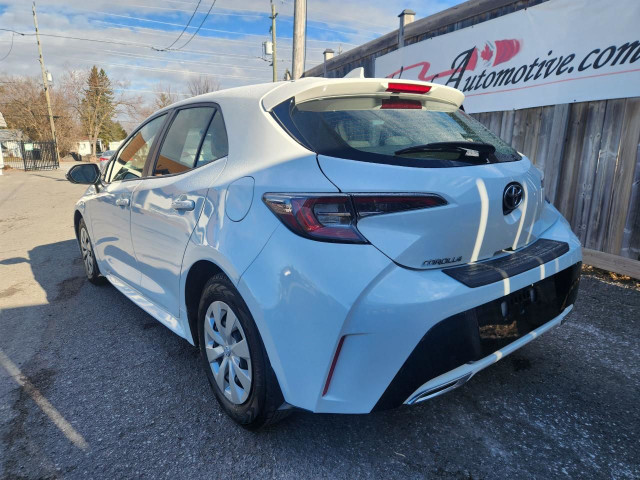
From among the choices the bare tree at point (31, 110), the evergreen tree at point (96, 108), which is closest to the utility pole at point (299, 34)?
the bare tree at point (31, 110)

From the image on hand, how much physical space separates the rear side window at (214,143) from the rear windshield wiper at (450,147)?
941 millimetres

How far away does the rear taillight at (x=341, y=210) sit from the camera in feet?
5.45

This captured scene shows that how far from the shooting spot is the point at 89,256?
443cm

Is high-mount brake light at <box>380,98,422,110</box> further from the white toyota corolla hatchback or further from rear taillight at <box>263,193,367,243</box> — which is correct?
rear taillight at <box>263,193,367,243</box>

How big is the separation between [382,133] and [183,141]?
53.3 inches

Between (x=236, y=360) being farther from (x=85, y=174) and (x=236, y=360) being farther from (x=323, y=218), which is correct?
(x=85, y=174)

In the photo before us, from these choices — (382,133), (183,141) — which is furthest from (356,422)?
(183,141)

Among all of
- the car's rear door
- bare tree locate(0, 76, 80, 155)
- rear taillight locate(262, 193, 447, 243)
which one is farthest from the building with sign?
bare tree locate(0, 76, 80, 155)

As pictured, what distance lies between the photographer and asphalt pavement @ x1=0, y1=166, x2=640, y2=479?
6.43ft

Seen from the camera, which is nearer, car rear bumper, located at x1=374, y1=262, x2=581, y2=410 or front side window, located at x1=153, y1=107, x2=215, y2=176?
car rear bumper, located at x1=374, y1=262, x2=581, y2=410

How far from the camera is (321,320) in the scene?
1628 millimetres

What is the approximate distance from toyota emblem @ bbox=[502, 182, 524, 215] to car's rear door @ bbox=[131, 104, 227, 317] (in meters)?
1.33

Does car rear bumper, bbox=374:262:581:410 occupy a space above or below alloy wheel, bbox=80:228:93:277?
above

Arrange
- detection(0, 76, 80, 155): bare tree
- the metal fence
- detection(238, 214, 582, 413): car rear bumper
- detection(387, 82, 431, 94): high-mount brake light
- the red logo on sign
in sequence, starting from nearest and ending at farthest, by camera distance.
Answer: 1. detection(238, 214, 582, 413): car rear bumper
2. detection(387, 82, 431, 94): high-mount brake light
3. the red logo on sign
4. the metal fence
5. detection(0, 76, 80, 155): bare tree
